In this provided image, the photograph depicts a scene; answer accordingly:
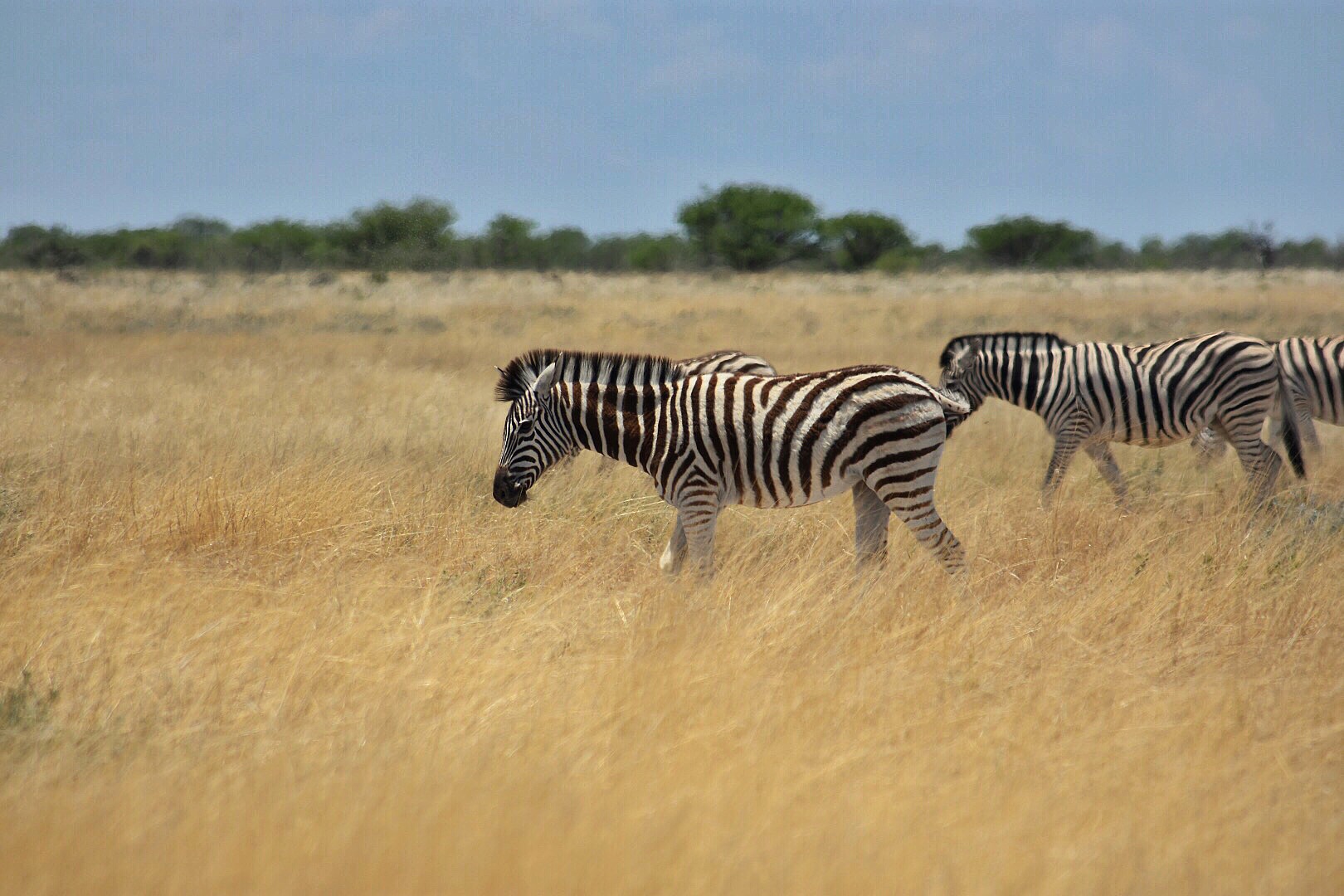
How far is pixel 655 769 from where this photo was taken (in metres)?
3.81

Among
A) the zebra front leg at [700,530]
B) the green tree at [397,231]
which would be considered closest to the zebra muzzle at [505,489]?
the zebra front leg at [700,530]

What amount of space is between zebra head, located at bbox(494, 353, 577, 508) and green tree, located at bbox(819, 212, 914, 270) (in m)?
67.6

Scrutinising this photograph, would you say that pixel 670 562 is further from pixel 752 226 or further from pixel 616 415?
pixel 752 226

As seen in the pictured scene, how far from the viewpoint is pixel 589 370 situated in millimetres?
6988

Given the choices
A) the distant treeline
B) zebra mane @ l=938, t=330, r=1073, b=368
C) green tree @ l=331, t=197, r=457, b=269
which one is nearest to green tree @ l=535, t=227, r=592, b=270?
the distant treeline

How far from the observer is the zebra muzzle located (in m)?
6.70

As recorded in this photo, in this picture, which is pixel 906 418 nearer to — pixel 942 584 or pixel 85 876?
pixel 942 584

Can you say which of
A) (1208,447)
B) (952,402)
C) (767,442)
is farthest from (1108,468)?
(767,442)

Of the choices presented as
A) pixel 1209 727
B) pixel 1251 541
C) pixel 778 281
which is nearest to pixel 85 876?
pixel 1209 727

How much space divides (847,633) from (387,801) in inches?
98.4

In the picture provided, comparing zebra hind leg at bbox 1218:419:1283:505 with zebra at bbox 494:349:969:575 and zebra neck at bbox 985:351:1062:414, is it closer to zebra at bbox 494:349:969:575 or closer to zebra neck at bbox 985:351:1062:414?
zebra neck at bbox 985:351:1062:414

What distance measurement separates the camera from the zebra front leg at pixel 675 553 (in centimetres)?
634

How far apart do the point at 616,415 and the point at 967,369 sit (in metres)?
4.98

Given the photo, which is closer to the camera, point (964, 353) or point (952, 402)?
point (952, 402)
